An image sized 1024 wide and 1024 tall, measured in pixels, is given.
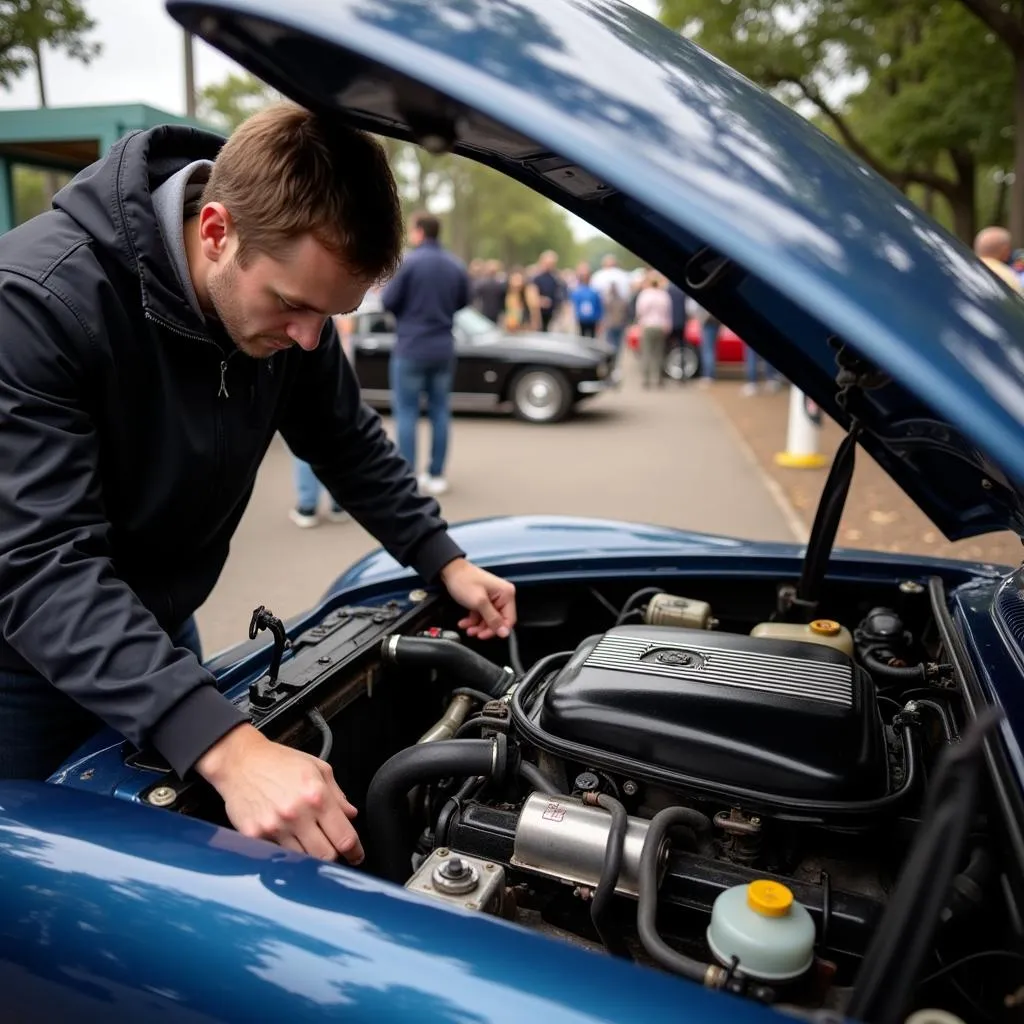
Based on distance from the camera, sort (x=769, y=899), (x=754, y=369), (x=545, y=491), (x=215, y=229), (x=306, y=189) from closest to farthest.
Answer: (x=769, y=899), (x=306, y=189), (x=215, y=229), (x=545, y=491), (x=754, y=369)

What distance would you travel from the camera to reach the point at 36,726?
1.68 m

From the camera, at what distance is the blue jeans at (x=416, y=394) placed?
6785 mm

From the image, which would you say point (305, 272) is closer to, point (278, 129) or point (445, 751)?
point (278, 129)

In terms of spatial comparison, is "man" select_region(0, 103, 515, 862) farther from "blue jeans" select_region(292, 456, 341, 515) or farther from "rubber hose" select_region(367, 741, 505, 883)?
"blue jeans" select_region(292, 456, 341, 515)

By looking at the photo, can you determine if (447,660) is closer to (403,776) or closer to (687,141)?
(403,776)

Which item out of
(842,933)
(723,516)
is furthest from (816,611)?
(723,516)

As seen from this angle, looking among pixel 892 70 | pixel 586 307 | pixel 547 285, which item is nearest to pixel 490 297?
pixel 547 285

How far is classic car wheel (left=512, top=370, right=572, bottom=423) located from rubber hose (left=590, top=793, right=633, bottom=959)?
943cm

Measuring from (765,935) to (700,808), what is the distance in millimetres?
369

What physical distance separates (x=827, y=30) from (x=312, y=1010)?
18231mm

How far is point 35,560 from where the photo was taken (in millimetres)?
1351

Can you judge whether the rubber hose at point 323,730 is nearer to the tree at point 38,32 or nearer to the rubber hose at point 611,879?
the rubber hose at point 611,879

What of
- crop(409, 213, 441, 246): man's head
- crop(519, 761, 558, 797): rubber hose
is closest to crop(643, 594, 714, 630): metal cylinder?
crop(519, 761, 558, 797): rubber hose

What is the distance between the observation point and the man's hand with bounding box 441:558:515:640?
6.96ft
